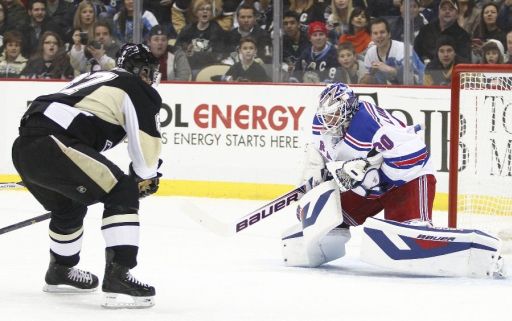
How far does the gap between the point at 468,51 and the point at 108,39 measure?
2.63 m

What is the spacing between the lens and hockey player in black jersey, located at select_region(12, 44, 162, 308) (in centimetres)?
398

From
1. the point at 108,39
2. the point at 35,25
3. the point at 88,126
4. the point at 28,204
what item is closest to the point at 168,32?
the point at 108,39

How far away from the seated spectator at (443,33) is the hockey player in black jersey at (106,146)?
3.89 m

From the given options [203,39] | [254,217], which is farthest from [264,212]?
[203,39]

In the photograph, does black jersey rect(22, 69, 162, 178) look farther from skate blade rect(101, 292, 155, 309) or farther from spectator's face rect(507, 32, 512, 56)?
spectator's face rect(507, 32, 512, 56)

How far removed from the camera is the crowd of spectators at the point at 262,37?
25.3 feet

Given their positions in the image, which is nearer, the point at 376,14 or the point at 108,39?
the point at 376,14

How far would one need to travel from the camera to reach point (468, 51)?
7.67 meters

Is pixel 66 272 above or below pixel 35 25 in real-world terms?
below

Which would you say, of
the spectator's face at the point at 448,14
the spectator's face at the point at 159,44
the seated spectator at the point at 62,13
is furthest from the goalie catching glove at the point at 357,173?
the seated spectator at the point at 62,13

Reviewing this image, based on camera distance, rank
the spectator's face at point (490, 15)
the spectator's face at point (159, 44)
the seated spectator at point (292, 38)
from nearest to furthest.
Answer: the spectator's face at point (490, 15)
the seated spectator at point (292, 38)
the spectator's face at point (159, 44)

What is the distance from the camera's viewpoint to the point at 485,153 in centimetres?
623

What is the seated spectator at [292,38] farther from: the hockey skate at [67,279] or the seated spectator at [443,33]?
the hockey skate at [67,279]

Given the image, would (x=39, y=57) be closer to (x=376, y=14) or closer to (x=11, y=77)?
(x=11, y=77)
